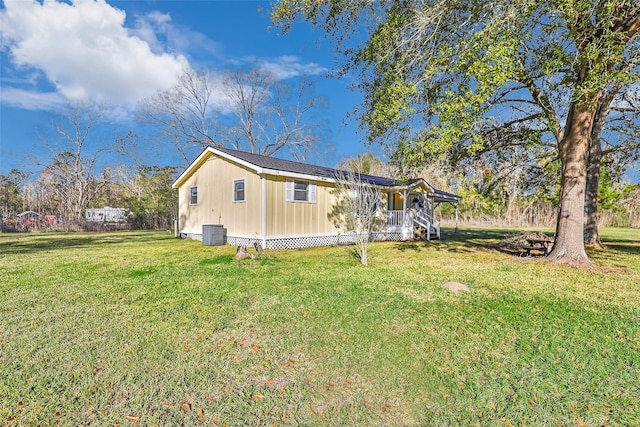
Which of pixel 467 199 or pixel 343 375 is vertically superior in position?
pixel 467 199

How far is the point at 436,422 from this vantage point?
2398mm

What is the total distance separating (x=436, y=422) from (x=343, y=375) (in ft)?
2.97

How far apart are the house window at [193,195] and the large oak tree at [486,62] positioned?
8.98 meters

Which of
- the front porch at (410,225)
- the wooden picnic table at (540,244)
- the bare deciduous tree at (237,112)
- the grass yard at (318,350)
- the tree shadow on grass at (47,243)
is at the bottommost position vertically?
the grass yard at (318,350)

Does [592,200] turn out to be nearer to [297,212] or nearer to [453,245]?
[453,245]

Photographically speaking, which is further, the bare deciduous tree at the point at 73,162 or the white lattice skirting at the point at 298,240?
the bare deciduous tree at the point at 73,162

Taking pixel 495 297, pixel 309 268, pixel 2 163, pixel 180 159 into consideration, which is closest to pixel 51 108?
pixel 2 163

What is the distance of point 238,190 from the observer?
12.2m

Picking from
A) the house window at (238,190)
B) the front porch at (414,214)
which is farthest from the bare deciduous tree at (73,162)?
the front porch at (414,214)

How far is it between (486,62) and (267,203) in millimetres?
7620

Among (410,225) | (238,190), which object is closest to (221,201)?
(238,190)

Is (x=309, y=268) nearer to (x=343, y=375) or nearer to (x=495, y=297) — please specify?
(x=495, y=297)

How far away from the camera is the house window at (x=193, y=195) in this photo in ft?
47.6

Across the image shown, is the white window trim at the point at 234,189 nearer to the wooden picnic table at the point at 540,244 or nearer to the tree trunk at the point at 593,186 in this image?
the wooden picnic table at the point at 540,244
